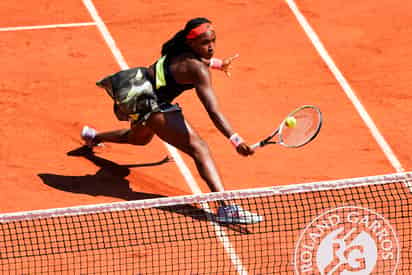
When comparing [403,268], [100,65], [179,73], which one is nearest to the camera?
[403,268]

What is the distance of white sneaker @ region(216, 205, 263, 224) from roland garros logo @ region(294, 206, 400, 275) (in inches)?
22.2

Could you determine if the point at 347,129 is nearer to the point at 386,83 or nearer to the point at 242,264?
the point at 386,83

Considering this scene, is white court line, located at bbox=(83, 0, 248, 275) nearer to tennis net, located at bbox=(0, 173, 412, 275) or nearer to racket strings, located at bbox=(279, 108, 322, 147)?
tennis net, located at bbox=(0, 173, 412, 275)

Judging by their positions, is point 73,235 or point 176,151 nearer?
point 73,235

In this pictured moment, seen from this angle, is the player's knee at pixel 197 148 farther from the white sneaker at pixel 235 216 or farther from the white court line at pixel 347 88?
the white court line at pixel 347 88

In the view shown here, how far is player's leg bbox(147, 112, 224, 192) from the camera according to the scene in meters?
10.1

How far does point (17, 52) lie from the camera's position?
13.3m

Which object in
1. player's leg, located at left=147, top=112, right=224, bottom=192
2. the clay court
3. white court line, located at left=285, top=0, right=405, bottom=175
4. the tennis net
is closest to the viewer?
the tennis net

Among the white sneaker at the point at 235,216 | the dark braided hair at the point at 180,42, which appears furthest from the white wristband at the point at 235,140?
the dark braided hair at the point at 180,42

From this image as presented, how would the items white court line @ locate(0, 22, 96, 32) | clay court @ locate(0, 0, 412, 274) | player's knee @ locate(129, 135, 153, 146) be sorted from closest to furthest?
player's knee @ locate(129, 135, 153, 146)
clay court @ locate(0, 0, 412, 274)
white court line @ locate(0, 22, 96, 32)

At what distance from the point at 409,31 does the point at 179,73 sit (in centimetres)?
545

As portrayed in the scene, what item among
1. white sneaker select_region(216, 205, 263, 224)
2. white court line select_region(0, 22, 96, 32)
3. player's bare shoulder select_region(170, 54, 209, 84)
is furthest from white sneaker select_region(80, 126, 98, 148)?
white court line select_region(0, 22, 96, 32)

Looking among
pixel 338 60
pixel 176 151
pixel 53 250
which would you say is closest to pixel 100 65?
pixel 176 151

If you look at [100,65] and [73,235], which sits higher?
[100,65]
